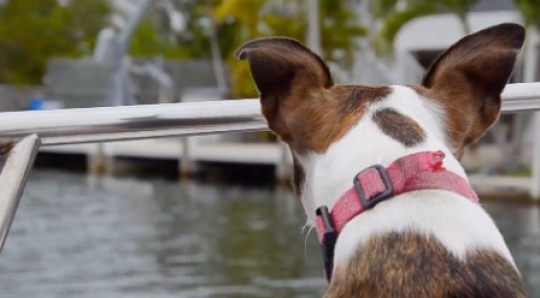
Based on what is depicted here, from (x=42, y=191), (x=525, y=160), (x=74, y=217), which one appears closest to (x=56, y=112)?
(x=74, y=217)

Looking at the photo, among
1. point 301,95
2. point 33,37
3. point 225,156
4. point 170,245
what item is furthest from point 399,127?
point 33,37

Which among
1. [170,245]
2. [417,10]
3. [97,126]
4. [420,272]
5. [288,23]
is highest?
[288,23]

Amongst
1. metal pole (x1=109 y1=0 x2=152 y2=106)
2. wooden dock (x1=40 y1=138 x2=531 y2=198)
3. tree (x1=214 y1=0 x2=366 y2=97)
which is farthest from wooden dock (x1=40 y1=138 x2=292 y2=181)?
tree (x1=214 y1=0 x2=366 y2=97)

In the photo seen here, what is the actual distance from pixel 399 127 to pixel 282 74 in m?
0.26

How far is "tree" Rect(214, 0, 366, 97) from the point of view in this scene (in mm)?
37125

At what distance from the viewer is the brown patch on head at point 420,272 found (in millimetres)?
2012

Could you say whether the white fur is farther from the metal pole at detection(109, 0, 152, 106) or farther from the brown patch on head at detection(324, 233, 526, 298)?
the metal pole at detection(109, 0, 152, 106)

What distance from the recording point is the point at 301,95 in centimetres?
236

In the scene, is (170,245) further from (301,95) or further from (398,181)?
(398,181)

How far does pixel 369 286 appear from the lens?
2061mm

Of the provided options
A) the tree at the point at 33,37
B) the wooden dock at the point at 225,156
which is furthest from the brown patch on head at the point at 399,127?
the tree at the point at 33,37

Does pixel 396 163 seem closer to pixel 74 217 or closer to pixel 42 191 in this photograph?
pixel 74 217

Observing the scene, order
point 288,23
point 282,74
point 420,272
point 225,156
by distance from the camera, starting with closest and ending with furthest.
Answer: point 420,272
point 282,74
point 225,156
point 288,23

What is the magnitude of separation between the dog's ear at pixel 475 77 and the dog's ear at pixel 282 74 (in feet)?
0.75
